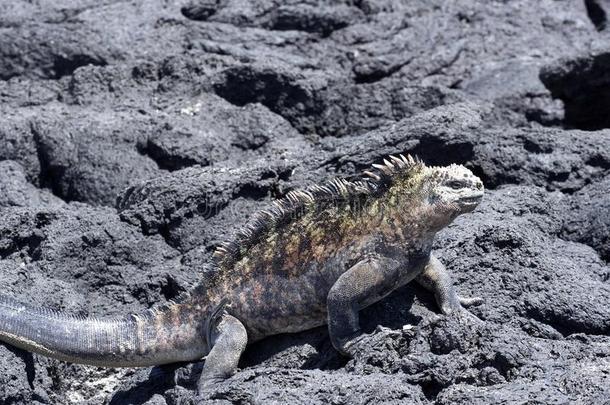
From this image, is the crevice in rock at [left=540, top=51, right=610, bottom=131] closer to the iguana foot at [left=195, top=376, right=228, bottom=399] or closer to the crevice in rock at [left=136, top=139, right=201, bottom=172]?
the crevice in rock at [left=136, top=139, right=201, bottom=172]

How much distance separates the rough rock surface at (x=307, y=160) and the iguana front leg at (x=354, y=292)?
12cm

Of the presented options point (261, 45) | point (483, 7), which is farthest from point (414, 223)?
Result: point (483, 7)

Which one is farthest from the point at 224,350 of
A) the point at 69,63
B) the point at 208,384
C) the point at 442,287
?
the point at 69,63

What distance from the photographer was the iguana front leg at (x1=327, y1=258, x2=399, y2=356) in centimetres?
544

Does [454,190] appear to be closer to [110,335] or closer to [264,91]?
[110,335]

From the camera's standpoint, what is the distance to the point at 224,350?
18.5 ft

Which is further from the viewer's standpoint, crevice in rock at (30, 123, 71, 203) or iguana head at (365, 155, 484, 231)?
crevice in rock at (30, 123, 71, 203)

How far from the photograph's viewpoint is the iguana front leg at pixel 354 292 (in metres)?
5.44

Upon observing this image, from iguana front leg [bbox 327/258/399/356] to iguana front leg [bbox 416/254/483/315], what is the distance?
0.57 feet

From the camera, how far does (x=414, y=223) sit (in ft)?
18.3

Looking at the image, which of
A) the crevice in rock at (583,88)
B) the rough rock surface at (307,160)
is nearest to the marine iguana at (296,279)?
the rough rock surface at (307,160)

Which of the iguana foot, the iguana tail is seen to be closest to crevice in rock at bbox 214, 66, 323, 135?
the iguana tail

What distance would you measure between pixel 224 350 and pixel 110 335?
1.85 ft

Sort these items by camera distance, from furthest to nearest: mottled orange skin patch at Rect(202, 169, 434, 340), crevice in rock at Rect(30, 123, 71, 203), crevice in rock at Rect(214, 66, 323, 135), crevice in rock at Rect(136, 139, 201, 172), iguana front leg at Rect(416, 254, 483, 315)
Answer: crevice in rock at Rect(214, 66, 323, 135), crevice in rock at Rect(30, 123, 71, 203), crevice in rock at Rect(136, 139, 201, 172), mottled orange skin patch at Rect(202, 169, 434, 340), iguana front leg at Rect(416, 254, 483, 315)
